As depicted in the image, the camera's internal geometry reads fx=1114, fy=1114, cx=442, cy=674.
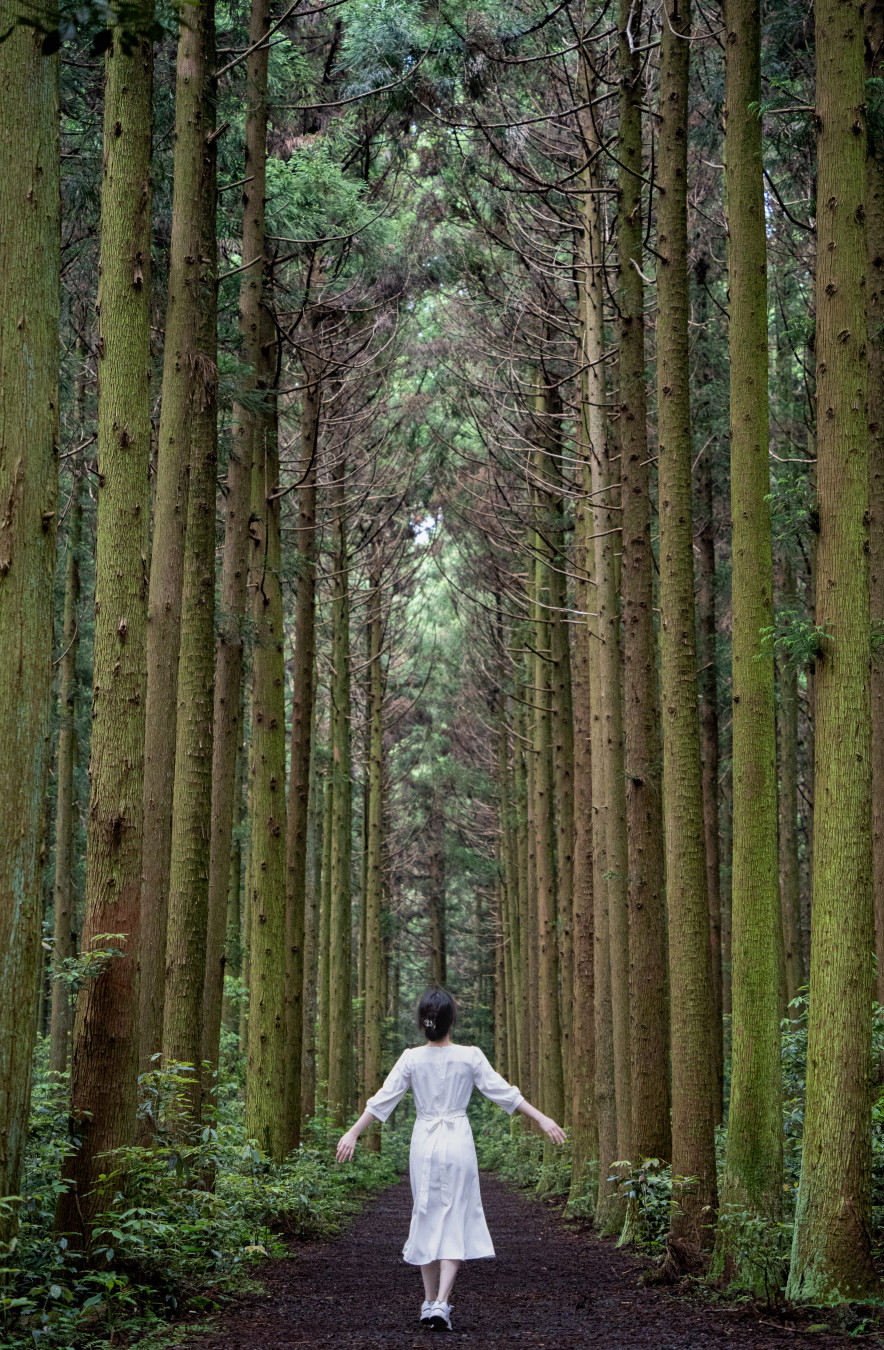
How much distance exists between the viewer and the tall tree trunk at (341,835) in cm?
1825

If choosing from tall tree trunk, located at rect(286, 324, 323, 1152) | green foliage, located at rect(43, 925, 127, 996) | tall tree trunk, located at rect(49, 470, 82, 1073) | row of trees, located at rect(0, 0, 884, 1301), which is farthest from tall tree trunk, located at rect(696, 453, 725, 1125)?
green foliage, located at rect(43, 925, 127, 996)

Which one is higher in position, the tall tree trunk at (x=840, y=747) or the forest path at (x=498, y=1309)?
the tall tree trunk at (x=840, y=747)

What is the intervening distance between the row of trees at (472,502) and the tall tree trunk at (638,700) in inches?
1.4

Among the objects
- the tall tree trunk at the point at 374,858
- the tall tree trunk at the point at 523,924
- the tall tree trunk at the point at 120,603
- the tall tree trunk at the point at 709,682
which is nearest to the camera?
the tall tree trunk at the point at 120,603

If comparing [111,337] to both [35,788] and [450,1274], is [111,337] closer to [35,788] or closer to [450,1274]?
[35,788]

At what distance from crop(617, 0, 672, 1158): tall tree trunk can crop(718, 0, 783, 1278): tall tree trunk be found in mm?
1457

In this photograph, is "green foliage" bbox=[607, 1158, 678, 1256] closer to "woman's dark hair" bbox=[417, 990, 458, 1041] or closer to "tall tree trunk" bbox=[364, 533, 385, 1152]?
"woman's dark hair" bbox=[417, 990, 458, 1041]

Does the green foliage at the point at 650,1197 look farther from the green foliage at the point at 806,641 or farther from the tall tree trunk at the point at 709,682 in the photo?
the tall tree trunk at the point at 709,682

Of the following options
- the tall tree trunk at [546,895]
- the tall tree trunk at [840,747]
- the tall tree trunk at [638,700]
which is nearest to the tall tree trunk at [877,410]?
the tall tree trunk at [638,700]

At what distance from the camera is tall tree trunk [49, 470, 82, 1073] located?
1647cm

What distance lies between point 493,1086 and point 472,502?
44.8ft

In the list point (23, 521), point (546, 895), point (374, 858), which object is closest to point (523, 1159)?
point (374, 858)

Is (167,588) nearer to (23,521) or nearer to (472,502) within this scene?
(23,521)

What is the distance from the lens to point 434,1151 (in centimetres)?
611
